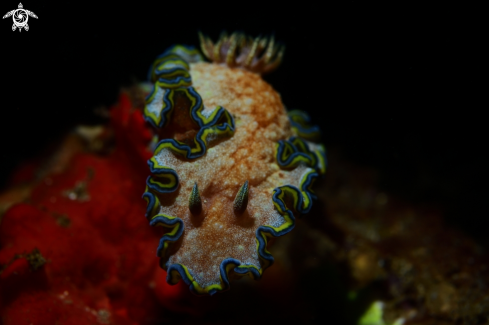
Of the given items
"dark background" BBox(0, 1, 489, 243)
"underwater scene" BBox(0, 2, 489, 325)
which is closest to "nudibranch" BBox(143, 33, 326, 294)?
"underwater scene" BBox(0, 2, 489, 325)

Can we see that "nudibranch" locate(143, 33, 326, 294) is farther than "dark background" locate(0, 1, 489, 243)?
No

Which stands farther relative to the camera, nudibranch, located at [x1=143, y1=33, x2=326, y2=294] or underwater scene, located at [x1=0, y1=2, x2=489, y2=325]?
underwater scene, located at [x1=0, y1=2, x2=489, y2=325]

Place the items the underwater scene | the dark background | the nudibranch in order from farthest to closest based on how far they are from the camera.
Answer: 1. the dark background
2. the underwater scene
3. the nudibranch

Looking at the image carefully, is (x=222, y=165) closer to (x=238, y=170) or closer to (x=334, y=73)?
(x=238, y=170)

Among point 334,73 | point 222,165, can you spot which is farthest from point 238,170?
point 334,73

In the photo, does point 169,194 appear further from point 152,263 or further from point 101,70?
point 101,70

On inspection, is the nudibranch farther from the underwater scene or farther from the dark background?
the dark background

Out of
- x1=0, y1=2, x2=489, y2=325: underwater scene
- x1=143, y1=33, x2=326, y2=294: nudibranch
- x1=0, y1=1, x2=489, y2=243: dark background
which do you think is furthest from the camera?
x1=0, y1=1, x2=489, y2=243: dark background
